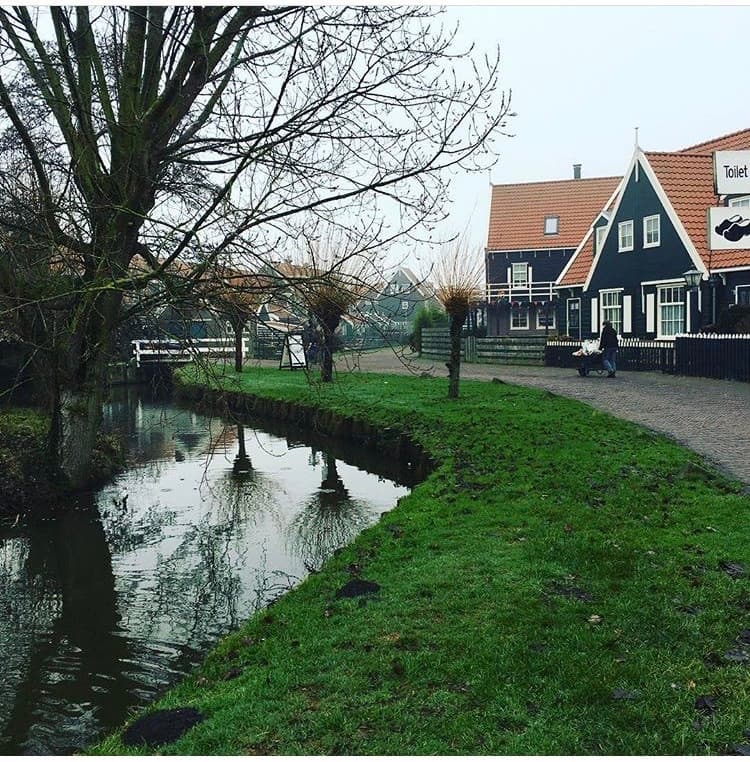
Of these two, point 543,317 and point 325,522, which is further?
point 543,317

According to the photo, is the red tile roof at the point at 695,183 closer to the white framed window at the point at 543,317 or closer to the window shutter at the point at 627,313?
the window shutter at the point at 627,313

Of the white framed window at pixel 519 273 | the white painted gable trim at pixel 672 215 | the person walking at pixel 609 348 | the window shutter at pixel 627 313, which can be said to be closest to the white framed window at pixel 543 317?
the white framed window at pixel 519 273

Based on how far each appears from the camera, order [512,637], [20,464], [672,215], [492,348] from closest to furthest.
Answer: [512,637], [20,464], [672,215], [492,348]

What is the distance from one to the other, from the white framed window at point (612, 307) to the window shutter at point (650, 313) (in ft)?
5.92

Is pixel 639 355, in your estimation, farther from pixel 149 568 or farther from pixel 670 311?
pixel 149 568

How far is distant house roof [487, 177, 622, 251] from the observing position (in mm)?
50000

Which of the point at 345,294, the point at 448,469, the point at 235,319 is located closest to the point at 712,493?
the point at 448,469

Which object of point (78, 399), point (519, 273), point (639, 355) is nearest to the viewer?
point (78, 399)

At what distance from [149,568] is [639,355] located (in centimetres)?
2154

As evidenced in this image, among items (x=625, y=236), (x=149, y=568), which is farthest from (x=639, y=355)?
(x=149, y=568)

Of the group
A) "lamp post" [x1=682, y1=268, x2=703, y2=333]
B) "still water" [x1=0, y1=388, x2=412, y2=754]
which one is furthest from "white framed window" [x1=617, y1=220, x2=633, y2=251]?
"still water" [x1=0, y1=388, x2=412, y2=754]

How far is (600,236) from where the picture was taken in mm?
35250

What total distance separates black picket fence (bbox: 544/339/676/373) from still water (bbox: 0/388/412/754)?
45.1 feet

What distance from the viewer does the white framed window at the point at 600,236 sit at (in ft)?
111
